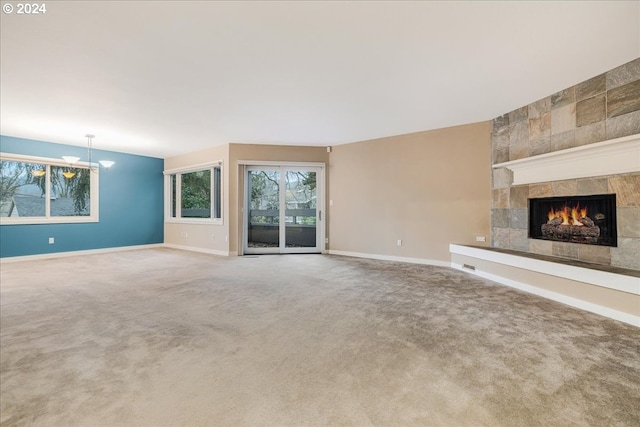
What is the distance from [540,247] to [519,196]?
31.4 inches

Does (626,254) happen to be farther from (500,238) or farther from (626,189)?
(500,238)

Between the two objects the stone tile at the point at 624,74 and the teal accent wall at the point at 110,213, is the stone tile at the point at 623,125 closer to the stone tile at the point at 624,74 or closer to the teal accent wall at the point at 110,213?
the stone tile at the point at 624,74

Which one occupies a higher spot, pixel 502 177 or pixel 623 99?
pixel 623 99

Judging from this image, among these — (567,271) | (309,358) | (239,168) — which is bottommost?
(309,358)

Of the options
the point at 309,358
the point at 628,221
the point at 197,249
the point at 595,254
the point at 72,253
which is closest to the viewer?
the point at 309,358

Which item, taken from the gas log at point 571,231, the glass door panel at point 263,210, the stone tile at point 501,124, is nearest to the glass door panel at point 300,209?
the glass door panel at point 263,210

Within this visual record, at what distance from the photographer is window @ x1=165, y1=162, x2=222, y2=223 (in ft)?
22.4

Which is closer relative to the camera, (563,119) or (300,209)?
(563,119)

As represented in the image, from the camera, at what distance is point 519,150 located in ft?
13.9

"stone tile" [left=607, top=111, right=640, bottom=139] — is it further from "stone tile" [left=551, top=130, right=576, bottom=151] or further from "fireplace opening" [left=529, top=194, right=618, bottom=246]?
"fireplace opening" [left=529, top=194, right=618, bottom=246]

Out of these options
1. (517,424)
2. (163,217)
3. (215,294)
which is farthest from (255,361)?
(163,217)

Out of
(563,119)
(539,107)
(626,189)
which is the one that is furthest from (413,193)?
(626,189)

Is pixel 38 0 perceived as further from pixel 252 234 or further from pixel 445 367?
pixel 252 234

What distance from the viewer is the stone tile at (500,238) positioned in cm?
441
